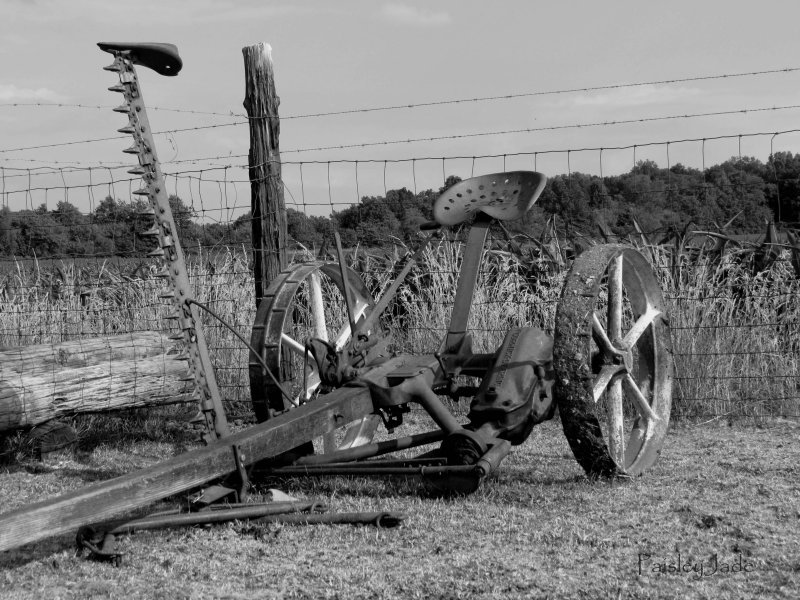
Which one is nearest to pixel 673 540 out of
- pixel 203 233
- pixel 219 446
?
pixel 219 446

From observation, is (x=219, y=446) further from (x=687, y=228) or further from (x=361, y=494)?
(x=687, y=228)

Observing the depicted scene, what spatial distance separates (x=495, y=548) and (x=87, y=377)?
3189 mm

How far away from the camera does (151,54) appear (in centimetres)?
416

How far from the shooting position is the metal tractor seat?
409 cm

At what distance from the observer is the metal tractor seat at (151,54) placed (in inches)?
161

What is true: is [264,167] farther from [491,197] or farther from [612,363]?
[612,363]

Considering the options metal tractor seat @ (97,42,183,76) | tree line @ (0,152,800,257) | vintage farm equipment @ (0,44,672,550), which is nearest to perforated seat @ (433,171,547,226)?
vintage farm equipment @ (0,44,672,550)

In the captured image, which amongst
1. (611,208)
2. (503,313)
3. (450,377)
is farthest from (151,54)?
(611,208)

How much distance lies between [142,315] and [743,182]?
5.45 metres

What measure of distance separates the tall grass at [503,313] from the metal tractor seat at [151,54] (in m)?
1.96

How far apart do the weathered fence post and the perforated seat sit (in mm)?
2113

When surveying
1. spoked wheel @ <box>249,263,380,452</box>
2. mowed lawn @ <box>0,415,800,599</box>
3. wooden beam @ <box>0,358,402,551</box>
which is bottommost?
mowed lawn @ <box>0,415,800,599</box>

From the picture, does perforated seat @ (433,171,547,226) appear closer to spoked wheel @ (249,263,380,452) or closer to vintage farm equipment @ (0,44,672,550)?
vintage farm equipment @ (0,44,672,550)

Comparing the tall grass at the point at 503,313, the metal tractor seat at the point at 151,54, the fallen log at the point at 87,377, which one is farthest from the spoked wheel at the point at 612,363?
the fallen log at the point at 87,377
